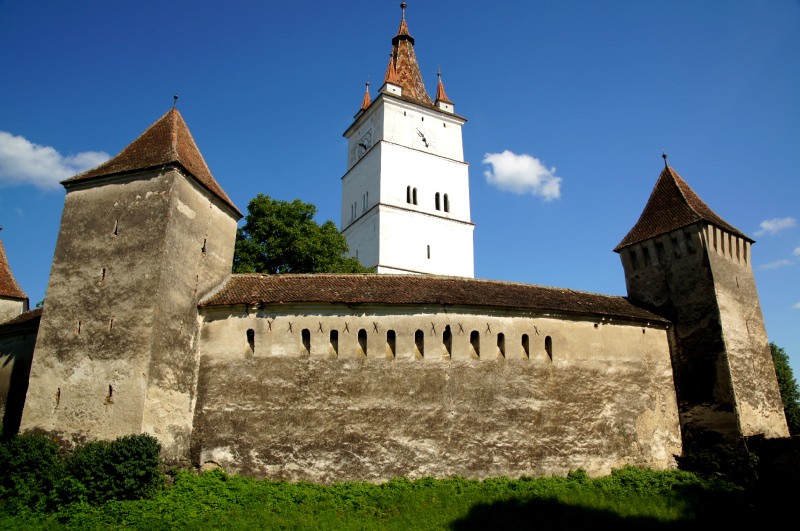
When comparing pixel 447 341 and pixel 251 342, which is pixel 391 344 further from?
pixel 251 342

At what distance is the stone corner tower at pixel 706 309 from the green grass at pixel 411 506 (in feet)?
10.4

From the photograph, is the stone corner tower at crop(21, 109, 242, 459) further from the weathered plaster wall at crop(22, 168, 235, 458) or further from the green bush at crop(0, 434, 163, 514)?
the green bush at crop(0, 434, 163, 514)

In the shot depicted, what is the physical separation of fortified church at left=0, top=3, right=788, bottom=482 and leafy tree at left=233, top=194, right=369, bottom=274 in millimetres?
8843

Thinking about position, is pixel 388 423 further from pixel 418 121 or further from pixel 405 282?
pixel 418 121

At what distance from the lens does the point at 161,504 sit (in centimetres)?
1597

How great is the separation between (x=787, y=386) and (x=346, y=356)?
31.1m

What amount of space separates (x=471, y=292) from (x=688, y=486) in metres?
9.27

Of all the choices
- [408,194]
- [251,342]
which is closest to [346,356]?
[251,342]

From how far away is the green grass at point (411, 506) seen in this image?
15.5 meters

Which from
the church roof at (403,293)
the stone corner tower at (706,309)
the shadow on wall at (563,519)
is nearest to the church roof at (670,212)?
the stone corner tower at (706,309)

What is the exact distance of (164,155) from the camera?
20188mm

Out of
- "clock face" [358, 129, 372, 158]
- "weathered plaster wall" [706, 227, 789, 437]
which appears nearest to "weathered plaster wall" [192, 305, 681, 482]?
"weathered plaster wall" [706, 227, 789, 437]

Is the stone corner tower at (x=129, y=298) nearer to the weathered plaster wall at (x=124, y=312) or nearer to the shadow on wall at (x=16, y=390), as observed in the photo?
the weathered plaster wall at (x=124, y=312)

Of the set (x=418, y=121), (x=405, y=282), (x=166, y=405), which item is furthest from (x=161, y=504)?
(x=418, y=121)
